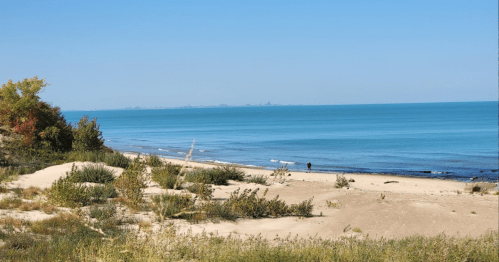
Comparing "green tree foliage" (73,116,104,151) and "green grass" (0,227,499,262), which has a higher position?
"green tree foliage" (73,116,104,151)

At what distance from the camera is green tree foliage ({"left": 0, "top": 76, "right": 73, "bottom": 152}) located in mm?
19828

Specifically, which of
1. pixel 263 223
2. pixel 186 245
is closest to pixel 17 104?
pixel 263 223

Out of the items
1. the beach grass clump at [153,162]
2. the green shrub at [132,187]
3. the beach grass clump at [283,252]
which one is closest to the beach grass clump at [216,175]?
the beach grass clump at [153,162]

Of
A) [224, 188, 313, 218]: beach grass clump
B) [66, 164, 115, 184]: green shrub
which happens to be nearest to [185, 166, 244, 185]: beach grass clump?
[66, 164, 115, 184]: green shrub

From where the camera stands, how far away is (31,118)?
20203mm

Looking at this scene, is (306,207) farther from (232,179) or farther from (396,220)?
(232,179)

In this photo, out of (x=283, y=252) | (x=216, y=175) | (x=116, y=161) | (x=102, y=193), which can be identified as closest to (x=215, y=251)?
(x=283, y=252)

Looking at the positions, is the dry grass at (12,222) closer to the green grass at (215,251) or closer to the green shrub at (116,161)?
the green grass at (215,251)

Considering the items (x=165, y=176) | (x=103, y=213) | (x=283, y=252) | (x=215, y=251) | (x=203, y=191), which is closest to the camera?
(x=283, y=252)

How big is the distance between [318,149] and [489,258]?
41.2 metres

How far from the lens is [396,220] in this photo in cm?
1177

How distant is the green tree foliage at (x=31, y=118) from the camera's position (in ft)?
65.1

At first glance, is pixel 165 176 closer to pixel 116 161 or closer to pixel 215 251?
pixel 116 161

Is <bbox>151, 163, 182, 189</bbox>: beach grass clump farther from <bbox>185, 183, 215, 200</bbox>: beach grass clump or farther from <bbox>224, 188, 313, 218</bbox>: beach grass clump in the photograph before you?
<bbox>224, 188, 313, 218</bbox>: beach grass clump
